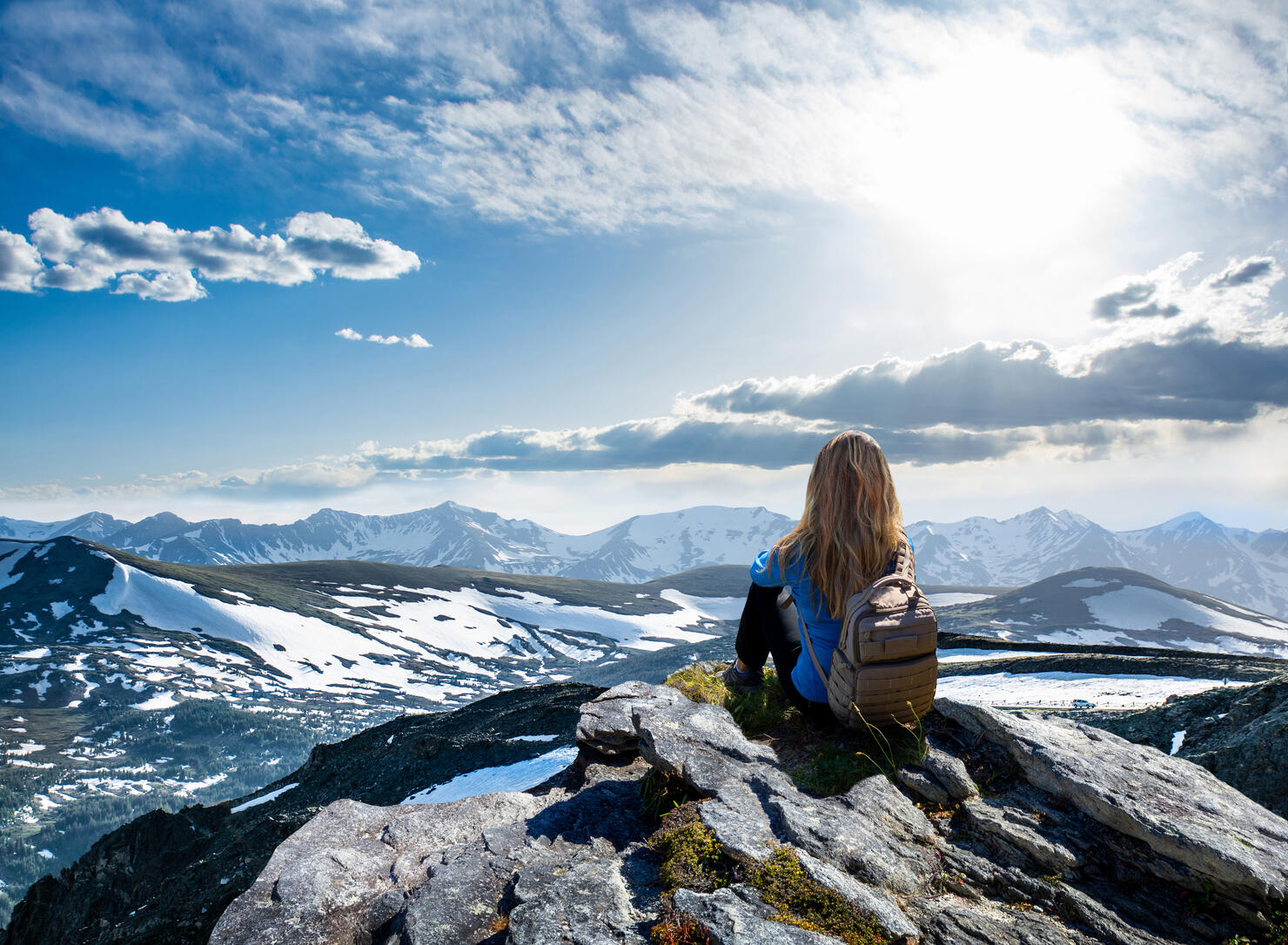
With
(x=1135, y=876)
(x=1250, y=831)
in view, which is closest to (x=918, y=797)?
(x=1135, y=876)

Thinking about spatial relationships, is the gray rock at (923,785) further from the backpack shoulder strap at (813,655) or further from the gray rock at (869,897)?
the gray rock at (869,897)

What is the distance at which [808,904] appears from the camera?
4582 millimetres

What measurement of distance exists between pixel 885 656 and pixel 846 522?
1572 millimetres

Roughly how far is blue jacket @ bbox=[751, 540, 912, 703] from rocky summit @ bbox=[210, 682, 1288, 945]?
1.08m

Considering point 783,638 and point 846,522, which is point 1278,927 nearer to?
point 846,522

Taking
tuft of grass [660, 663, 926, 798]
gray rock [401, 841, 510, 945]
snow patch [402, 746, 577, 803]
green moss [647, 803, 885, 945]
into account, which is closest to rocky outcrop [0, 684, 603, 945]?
snow patch [402, 746, 577, 803]

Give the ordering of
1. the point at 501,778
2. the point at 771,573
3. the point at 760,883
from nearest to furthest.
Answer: the point at 760,883 → the point at 771,573 → the point at 501,778

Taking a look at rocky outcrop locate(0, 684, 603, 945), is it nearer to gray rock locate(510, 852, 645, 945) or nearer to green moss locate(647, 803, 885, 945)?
gray rock locate(510, 852, 645, 945)

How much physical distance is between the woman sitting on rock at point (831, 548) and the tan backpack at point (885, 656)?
24cm

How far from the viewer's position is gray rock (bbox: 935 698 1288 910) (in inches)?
206

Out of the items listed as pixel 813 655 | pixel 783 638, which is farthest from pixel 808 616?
pixel 783 638

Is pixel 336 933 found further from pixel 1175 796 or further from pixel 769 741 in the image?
pixel 1175 796

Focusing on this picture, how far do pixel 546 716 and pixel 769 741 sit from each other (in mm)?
15274

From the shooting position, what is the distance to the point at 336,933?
599 centimetres
